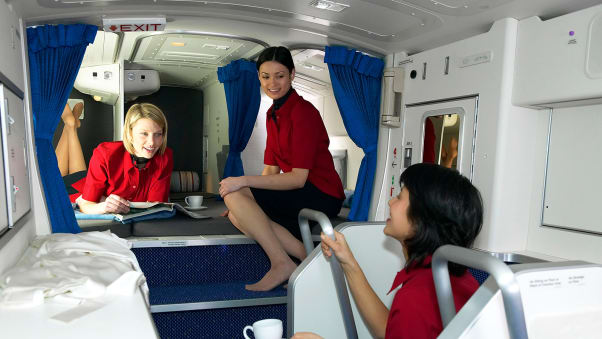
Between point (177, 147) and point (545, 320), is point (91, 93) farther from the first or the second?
point (545, 320)

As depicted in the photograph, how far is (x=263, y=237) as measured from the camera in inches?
113

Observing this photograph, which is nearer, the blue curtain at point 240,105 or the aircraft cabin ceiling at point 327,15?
the aircraft cabin ceiling at point 327,15

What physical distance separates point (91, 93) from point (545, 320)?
596cm

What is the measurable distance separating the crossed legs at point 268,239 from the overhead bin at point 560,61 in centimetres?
168

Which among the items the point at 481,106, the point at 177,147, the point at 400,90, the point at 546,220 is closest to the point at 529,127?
the point at 481,106

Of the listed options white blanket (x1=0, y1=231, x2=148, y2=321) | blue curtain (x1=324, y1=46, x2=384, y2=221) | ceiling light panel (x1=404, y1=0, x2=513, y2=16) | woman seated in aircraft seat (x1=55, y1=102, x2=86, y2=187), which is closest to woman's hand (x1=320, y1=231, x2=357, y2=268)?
white blanket (x1=0, y1=231, x2=148, y2=321)

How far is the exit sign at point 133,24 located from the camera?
3027 millimetres

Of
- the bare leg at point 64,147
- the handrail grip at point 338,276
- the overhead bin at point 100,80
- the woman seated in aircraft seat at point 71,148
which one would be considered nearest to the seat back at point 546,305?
the handrail grip at point 338,276

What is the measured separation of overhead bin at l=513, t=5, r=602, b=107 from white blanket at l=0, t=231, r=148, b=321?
2.33m

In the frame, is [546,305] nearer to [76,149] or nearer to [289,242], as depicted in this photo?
[289,242]

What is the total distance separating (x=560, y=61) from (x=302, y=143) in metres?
1.52

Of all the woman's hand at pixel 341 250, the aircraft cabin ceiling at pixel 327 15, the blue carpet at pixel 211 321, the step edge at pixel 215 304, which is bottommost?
the blue carpet at pixel 211 321

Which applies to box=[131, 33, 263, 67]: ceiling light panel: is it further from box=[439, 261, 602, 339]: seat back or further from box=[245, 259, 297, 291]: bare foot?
box=[439, 261, 602, 339]: seat back

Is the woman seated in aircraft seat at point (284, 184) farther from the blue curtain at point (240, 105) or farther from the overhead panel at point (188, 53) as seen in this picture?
the blue curtain at point (240, 105)
